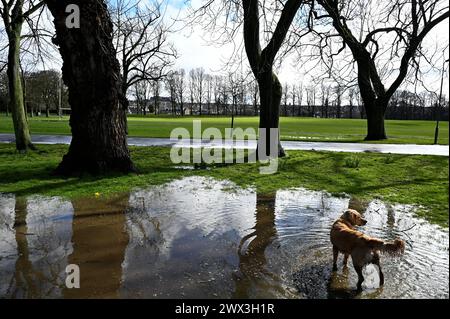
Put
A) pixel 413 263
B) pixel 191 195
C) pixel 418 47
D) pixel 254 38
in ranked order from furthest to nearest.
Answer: pixel 418 47, pixel 254 38, pixel 191 195, pixel 413 263

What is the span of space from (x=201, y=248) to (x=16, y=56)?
13.3 metres

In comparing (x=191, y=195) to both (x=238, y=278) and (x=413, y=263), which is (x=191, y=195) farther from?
(x=413, y=263)

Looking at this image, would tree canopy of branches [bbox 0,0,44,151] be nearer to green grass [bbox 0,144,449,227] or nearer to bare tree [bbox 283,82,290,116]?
green grass [bbox 0,144,449,227]

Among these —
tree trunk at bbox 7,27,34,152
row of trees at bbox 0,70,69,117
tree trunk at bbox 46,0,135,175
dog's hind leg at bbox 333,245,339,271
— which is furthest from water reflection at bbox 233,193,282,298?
row of trees at bbox 0,70,69,117

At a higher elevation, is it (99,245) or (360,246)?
(360,246)

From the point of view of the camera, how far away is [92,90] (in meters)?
10.5

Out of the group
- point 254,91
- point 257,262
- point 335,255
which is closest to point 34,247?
point 257,262

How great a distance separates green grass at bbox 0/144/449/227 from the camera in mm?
9195

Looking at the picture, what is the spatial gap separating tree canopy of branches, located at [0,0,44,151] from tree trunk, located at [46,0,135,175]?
228 inches

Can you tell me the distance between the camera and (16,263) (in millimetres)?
5070

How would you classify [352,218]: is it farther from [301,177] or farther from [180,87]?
[180,87]

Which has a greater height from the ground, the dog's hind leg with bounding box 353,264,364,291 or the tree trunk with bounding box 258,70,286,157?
the tree trunk with bounding box 258,70,286,157

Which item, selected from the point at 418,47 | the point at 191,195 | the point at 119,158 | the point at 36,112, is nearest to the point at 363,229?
the point at 191,195

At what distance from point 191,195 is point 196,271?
4.36 metres
